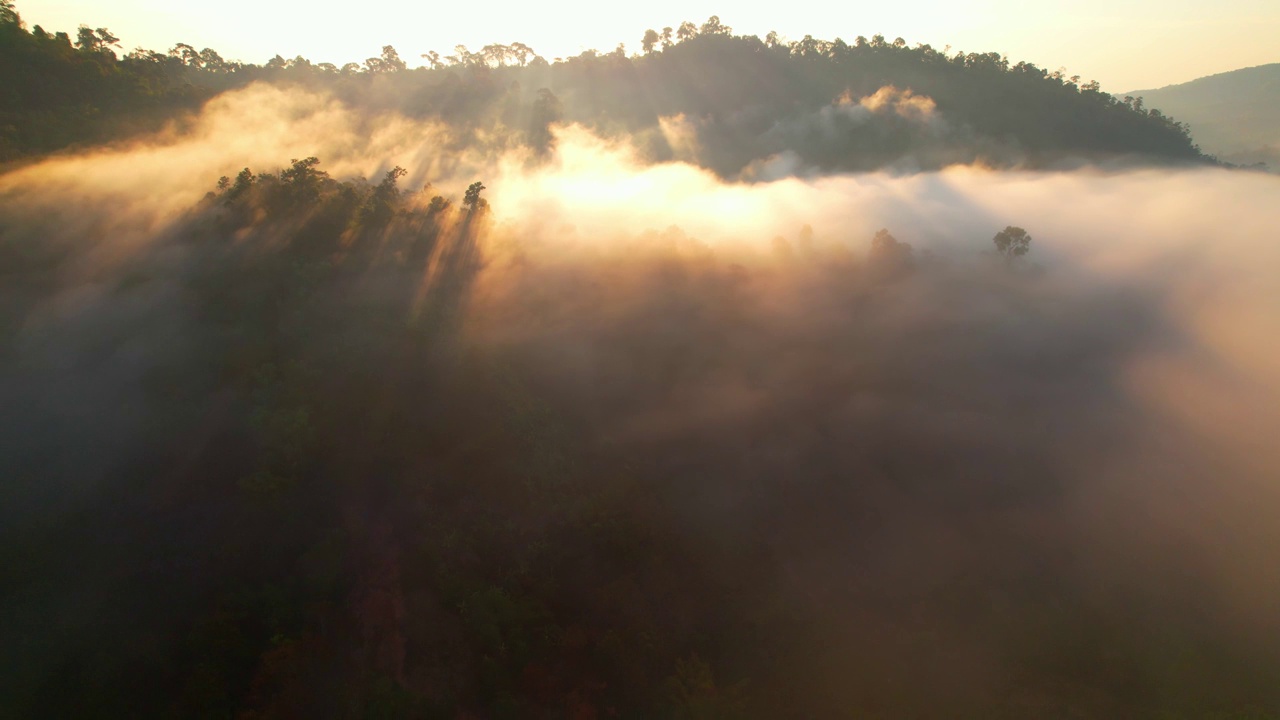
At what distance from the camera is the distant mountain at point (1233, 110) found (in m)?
122

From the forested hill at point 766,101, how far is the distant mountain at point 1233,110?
5398 centimetres

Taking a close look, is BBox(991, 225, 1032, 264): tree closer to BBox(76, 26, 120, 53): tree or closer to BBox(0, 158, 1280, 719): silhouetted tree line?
BBox(0, 158, 1280, 719): silhouetted tree line

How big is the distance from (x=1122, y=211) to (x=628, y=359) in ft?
248

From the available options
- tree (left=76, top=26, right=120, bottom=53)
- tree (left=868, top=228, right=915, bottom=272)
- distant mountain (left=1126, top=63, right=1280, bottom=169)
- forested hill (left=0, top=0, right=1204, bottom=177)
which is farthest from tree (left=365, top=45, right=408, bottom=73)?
distant mountain (left=1126, top=63, right=1280, bottom=169)

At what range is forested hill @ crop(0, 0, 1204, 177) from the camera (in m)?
66.2

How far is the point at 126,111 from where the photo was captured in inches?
1572

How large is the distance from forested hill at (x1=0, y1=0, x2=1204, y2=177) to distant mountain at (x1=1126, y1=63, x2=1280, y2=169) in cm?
5398

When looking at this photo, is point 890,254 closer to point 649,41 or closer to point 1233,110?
point 649,41

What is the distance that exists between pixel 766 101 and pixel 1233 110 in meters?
163

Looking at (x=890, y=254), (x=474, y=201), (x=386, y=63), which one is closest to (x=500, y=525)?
(x=474, y=201)

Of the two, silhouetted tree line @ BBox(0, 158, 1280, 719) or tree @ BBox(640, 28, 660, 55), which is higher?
tree @ BBox(640, 28, 660, 55)

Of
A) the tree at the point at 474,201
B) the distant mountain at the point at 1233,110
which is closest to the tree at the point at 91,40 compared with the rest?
the tree at the point at 474,201

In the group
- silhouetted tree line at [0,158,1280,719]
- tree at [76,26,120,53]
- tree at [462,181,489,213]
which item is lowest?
silhouetted tree line at [0,158,1280,719]

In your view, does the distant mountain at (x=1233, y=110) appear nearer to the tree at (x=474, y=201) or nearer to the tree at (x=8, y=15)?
the tree at (x=474, y=201)
